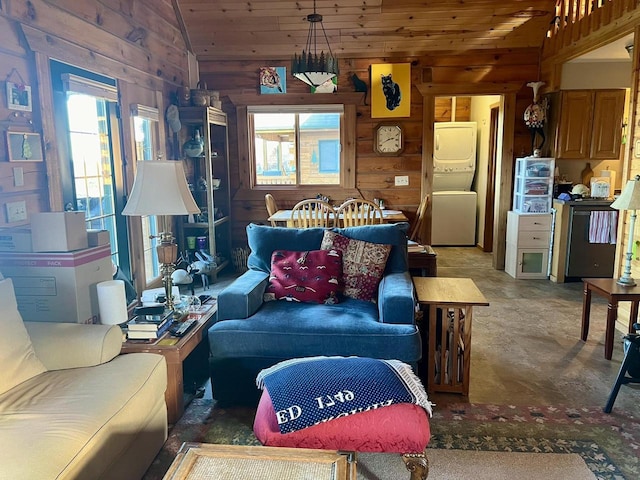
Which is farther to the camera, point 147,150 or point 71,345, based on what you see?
point 147,150

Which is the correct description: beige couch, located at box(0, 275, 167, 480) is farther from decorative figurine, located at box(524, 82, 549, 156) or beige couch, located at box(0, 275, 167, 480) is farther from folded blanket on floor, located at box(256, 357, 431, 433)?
decorative figurine, located at box(524, 82, 549, 156)

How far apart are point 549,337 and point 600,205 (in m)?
2.06

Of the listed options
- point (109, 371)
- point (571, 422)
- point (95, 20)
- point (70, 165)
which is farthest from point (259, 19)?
point (571, 422)

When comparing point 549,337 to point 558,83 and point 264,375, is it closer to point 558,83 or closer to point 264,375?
point 264,375

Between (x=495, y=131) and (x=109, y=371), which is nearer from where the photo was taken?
(x=109, y=371)

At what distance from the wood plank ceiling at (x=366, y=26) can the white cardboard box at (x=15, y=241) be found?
11.9 ft

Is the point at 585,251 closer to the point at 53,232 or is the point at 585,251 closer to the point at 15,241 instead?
the point at 53,232

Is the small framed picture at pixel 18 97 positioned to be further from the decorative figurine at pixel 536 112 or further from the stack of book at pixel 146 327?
the decorative figurine at pixel 536 112

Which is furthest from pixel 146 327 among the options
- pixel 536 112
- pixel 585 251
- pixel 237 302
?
pixel 536 112

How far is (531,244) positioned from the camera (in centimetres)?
539

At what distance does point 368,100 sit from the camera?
18.9ft

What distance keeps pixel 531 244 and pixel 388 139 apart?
201 centimetres

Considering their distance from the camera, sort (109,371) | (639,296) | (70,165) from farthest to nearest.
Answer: (70,165) → (639,296) → (109,371)

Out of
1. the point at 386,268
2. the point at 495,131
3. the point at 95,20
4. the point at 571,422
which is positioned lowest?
the point at 571,422
